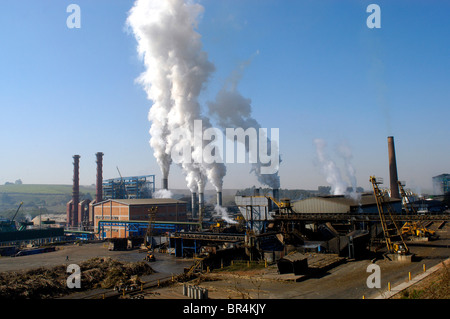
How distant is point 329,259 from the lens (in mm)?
28281

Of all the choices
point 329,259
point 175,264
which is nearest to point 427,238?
point 329,259

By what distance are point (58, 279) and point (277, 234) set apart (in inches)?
910

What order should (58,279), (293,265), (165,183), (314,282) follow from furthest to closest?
(165,183) < (58,279) < (293,265) < (314,282)

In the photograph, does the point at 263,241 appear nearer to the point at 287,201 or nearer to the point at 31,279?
the point at 287,201

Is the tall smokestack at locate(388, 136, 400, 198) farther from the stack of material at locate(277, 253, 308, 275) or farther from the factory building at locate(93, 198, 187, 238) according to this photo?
the stack of material at locate(277, 253, 308, 275)

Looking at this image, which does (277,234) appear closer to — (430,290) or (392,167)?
(430,290)

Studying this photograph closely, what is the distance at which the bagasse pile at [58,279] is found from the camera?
21.5m

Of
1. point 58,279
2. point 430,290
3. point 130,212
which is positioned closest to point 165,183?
point 130,212

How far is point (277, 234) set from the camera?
39062mm

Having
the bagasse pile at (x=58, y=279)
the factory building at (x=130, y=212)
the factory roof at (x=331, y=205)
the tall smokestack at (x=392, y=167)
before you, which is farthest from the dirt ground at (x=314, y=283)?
the factory building at (x=130, y=212)

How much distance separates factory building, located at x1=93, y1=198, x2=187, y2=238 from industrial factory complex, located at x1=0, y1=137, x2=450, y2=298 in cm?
18

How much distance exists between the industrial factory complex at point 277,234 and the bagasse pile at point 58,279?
16.5 feet

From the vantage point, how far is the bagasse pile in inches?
845

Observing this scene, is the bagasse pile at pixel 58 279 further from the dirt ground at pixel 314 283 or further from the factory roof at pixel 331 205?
the factory roof at pixel 331 205
